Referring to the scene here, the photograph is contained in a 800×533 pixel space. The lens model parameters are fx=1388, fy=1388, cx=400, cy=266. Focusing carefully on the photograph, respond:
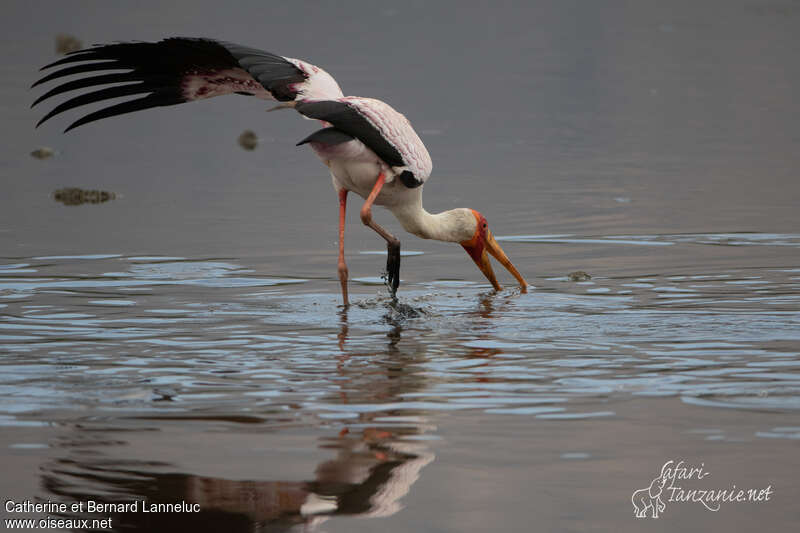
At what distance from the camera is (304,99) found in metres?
8.90

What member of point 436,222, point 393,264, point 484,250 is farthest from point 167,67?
point 484,250

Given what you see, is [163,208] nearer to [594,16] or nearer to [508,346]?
[508,346]

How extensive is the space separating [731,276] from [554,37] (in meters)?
35.4

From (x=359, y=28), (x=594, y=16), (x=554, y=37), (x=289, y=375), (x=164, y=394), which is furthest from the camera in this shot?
(x=594, y=16)

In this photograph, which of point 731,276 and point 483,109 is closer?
point 731,276

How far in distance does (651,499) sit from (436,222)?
18.5 feet

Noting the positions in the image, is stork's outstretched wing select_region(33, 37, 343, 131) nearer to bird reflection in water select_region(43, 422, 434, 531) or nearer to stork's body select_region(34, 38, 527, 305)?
stork's body select_region(34, 38, 527, 305)

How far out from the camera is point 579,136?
68.5 feet

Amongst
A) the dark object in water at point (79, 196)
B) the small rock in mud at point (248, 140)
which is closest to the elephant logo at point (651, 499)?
the dark object in water at point (79, 196)

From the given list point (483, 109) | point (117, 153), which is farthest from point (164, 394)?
point (483, 109)

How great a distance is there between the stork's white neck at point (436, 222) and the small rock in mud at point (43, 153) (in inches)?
371

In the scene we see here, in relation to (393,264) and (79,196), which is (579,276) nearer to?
(393,264)

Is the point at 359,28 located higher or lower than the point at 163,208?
higher

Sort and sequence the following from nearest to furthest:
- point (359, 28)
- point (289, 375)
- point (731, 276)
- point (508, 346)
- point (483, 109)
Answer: point (289, 375) → point (508, 346) → point (731, 276) → point (483, 109) → point (359, 28)
